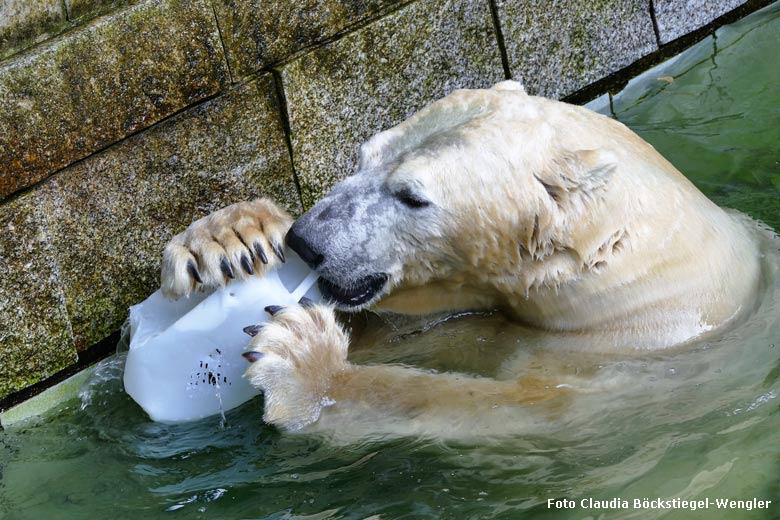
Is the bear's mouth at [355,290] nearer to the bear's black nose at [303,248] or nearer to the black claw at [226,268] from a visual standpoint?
the bear's black nose at [303,248]

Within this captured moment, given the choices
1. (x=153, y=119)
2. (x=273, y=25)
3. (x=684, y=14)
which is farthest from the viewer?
(x=684, y=14)

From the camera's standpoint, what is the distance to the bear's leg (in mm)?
3312

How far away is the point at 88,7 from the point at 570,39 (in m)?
2.67

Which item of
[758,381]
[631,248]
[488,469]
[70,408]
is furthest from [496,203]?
[70,408]

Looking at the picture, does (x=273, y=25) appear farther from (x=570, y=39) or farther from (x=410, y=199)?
(x=570, y=39)

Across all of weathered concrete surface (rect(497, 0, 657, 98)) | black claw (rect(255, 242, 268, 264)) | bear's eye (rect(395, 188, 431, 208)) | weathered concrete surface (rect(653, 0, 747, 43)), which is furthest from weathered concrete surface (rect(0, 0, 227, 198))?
weathered concrete surface (rect(653, 0, 747, 43))

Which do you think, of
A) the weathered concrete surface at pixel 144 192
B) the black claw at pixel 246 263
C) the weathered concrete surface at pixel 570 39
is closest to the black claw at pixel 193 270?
the black claw at pixel 246 263

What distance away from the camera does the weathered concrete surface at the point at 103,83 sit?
12.0ft

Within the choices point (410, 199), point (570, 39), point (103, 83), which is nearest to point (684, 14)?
point (570, 39)

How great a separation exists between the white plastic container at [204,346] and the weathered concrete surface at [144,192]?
541mm

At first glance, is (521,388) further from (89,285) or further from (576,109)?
(89,285)

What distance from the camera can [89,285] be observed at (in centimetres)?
399

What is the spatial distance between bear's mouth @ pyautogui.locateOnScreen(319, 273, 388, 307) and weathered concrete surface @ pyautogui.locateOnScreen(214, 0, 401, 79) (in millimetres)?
1226

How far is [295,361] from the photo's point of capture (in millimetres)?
3342
